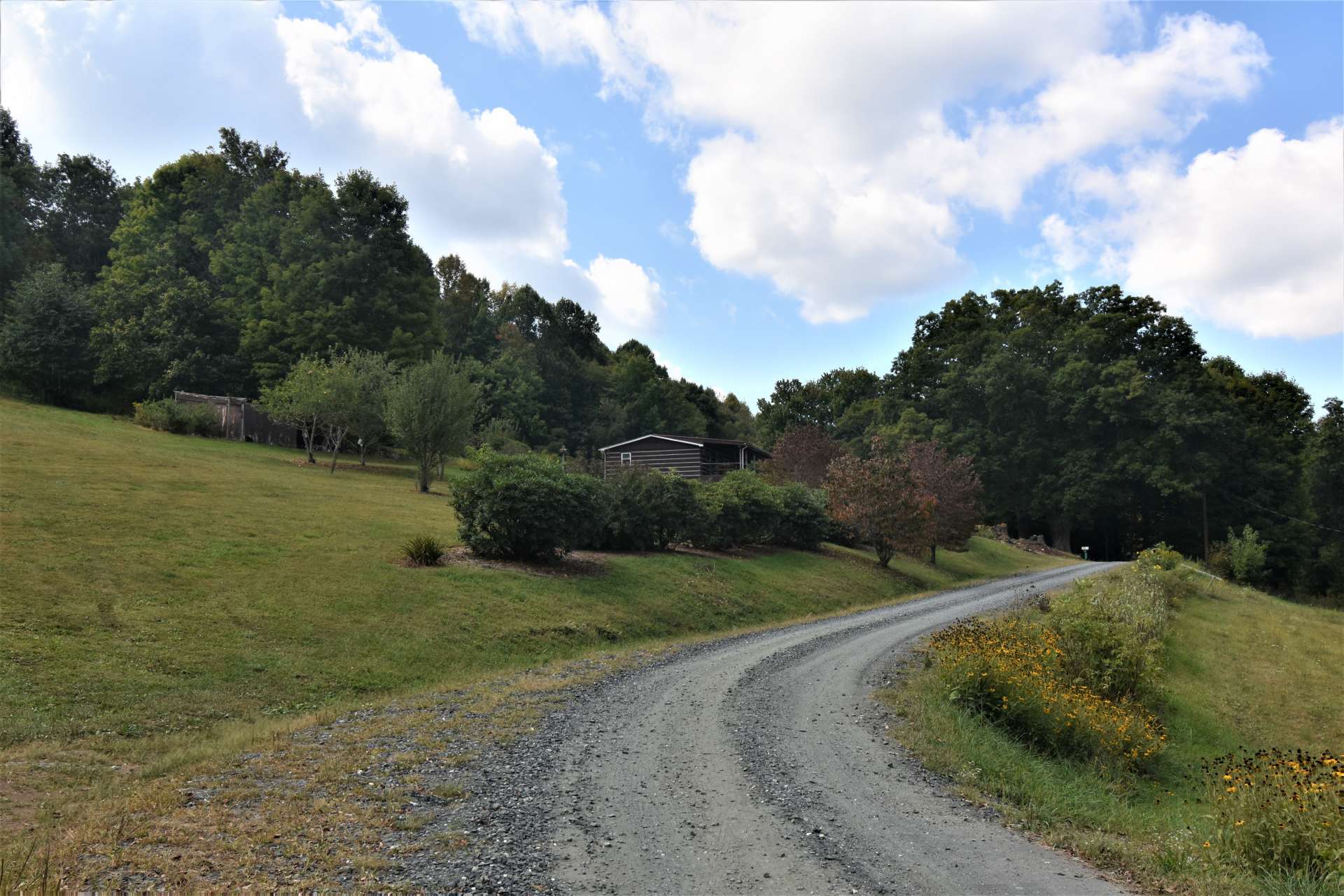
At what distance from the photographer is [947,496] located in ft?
117

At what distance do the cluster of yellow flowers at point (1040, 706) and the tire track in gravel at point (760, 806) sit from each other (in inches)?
56.5

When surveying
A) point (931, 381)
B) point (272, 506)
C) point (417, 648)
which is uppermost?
point (931, 381)

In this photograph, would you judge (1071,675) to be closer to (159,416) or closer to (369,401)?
(369,401)

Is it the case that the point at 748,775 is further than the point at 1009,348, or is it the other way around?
the point at 1009,348

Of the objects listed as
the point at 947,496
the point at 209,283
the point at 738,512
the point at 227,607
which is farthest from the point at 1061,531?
the point at 209,283

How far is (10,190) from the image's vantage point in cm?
5341

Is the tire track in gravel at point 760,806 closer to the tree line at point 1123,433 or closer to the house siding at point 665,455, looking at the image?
the house siding at point 665,455

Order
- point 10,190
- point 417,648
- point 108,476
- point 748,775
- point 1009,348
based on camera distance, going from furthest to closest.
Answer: point 1009,348 < point 10,190 < point 108,476 < point 417,648 < point 748,775

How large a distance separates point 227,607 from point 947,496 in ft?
102

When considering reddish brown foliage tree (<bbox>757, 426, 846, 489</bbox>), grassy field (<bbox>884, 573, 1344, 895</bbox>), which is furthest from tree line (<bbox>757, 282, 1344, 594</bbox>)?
grassy field (<bbox>884, 573, 1344, 895</bbox>)

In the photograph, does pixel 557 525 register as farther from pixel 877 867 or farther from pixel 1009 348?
pixel 1009 348

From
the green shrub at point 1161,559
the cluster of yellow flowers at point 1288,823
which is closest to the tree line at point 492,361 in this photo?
the green shrub at point 1161,559

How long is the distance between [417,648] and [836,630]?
977cm

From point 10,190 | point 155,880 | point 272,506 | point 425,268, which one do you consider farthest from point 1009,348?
Result: point 10,190
